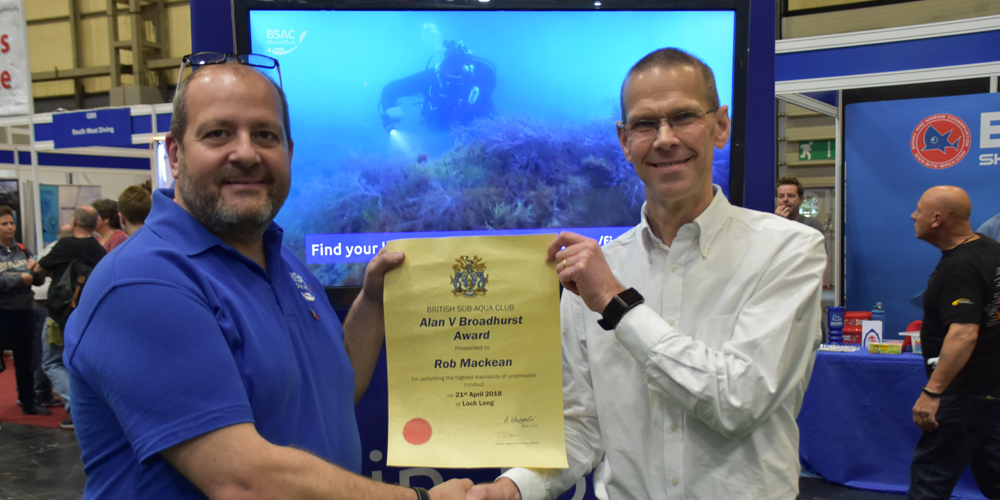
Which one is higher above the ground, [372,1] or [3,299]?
[372,1]

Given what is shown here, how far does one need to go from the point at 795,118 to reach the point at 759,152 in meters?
10.5

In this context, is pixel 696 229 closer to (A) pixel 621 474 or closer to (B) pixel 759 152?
(A) pixel 621 474

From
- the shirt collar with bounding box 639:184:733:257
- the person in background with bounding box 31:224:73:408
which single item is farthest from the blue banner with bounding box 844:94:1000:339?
the person in background with bounding box 31:224:73:408

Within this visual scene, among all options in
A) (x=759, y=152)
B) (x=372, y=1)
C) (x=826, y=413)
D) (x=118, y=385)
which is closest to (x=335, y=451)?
(x=118, y=385)

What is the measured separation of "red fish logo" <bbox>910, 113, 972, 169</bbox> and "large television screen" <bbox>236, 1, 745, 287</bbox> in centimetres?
493

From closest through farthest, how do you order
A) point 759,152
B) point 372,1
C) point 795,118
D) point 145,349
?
point 145,349 < point 372,1 < point 759,152 < point 795,118

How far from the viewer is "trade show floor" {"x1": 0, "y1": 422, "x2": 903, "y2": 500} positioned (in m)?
4.18

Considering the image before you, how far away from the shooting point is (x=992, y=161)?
17.8 ft

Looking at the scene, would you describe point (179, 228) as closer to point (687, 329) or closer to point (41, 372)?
point (687, 329)

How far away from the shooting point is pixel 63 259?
5.59 metres

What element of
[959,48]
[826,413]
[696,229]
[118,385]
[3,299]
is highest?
[959,48]

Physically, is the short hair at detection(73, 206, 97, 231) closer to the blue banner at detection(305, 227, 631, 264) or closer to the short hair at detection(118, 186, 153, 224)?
the short hair at detection(118, 186, 153, 224)

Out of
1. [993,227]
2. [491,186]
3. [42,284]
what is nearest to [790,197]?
[993,227]

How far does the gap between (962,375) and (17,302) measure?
7.46 metres
